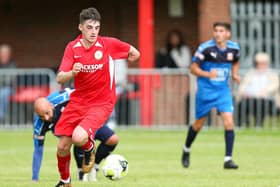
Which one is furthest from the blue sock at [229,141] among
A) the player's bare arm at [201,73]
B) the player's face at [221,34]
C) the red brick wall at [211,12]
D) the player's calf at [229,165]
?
the red brick wall at [211,12]

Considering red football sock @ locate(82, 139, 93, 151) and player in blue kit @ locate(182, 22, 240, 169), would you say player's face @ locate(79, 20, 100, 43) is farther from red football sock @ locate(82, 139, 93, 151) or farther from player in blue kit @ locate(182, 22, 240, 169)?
player in blue kit @ locate(182, 22, 240, 169)

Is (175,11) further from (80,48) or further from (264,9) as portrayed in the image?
(80,48)

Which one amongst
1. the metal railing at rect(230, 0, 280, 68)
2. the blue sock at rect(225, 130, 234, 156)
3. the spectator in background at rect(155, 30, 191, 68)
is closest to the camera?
the blue sock at rect(225, 130, 234, 156)

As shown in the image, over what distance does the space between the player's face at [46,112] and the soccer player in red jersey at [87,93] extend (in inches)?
31.8

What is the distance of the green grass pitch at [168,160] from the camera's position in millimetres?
13023

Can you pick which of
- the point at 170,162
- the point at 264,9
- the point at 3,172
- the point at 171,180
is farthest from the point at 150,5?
the point at 171,180

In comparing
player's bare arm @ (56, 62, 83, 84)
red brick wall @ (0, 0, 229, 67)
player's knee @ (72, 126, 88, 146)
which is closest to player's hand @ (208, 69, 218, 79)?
player's knee @ (72, 126, 88, 146)

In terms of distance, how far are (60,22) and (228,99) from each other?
1268 centimetres

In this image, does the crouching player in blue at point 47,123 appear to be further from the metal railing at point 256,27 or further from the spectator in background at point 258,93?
the metal railing at point 256,27

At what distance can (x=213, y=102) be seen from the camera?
637 inches

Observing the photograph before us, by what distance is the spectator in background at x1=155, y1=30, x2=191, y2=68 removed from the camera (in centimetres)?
2456

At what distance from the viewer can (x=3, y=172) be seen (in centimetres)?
1525

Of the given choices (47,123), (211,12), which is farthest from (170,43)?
(47,123)

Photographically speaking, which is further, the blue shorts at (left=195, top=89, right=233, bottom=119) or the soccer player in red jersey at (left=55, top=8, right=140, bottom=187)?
the blue shorts at (left=195, top=89, right=233, bottom=119)
